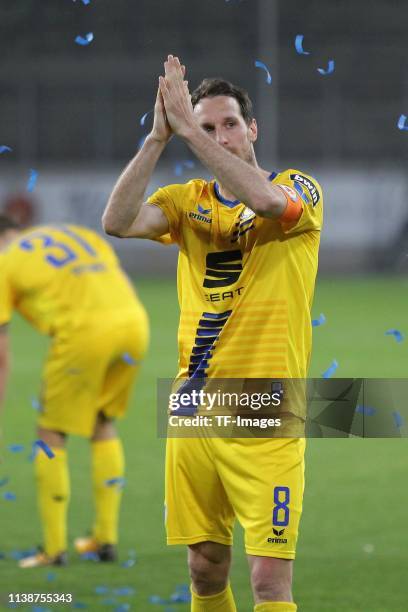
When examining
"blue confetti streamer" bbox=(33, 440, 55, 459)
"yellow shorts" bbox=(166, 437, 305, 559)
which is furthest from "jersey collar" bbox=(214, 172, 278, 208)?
"blue confetti streamer" bbox=(33, 440, 55, 459)

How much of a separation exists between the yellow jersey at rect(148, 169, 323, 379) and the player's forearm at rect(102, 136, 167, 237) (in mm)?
201

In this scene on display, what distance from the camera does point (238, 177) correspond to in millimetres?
3445

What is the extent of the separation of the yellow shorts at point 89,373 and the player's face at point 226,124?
2.35m

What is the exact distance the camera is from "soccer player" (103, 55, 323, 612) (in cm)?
367

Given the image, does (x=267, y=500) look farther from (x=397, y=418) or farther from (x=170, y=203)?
(x=397, y=418)

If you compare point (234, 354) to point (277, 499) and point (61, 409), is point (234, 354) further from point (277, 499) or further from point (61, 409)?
point (61, 409)

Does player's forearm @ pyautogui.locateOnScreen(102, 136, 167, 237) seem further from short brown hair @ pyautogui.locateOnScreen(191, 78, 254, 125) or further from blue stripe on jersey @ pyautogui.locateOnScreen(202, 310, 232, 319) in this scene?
blue stripe on jersey @ pyautogui.locateOnScreen(202, 310, 232, 319)

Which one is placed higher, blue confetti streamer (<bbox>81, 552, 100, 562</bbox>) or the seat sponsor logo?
the seat sponsor logo

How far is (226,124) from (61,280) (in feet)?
7.73

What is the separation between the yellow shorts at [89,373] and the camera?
19.0 feet

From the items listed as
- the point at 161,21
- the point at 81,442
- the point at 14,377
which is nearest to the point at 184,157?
the point at 161,21

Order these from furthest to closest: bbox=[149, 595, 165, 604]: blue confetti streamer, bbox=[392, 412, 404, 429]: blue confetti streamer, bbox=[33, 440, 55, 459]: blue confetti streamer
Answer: bbox=[33, 440, 55, 459]: blue confetti streamer < bbox=[392, 412, 404, 429]: blue confetti streamer < bbox=[149, 595, 165, 604]: blue confetti streamer

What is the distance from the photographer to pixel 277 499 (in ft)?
12.2

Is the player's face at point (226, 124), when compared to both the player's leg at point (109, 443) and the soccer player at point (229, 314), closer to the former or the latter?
the soccer player at point (229, 314)
